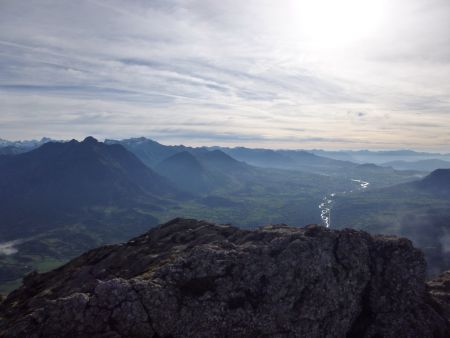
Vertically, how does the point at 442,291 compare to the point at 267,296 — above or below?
below

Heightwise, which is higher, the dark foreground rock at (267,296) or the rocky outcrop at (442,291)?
the dark foreground rock at (267,296)

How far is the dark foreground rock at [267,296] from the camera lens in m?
56.6

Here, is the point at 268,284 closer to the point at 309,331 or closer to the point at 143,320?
the point at 309,331

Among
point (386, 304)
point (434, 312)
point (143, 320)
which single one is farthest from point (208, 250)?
point (434, 312)

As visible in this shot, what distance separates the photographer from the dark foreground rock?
5662 centimetres

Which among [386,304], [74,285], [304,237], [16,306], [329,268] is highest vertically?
[304,237]

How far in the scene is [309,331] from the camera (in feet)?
200

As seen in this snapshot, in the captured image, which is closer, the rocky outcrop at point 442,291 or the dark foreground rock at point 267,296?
the dark foreground rock at point 267,296

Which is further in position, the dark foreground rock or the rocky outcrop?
the rocky outcrop

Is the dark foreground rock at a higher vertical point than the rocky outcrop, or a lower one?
higher

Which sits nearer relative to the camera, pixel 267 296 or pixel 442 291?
pixel 267 296

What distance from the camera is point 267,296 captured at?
6359 cm

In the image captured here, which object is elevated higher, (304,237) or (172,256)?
(304,237)

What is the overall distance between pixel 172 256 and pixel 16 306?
41.8 m
